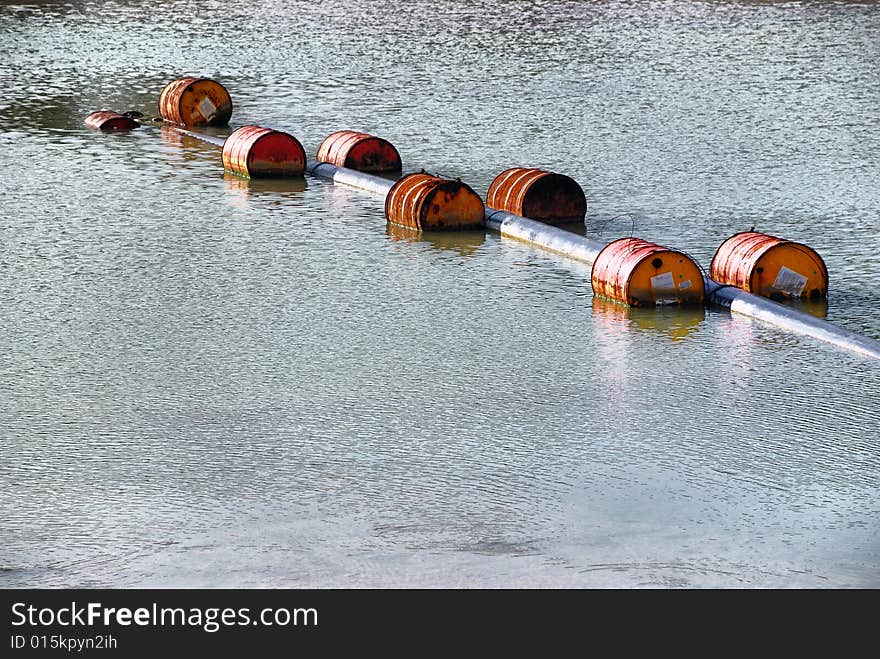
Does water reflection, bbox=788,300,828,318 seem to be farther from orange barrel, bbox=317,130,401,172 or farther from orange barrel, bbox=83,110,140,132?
orange barrel, bbox=83,110,140,132

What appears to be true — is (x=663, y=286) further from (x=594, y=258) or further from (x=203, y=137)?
(x=203, y=137)

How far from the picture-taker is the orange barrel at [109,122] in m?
19.3

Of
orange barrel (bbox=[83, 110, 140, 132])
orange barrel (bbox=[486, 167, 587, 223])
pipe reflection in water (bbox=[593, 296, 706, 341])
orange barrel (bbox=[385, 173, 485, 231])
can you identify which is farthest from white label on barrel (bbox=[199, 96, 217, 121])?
pipe reflection in water (bbox=[593, 296, 706, 341])

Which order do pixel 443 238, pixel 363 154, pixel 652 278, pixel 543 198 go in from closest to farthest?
1. pixel 652 278
2. pixel 443 238
3. pixel 543 198
4. pixel 363 154

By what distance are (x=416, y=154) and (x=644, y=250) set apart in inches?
278

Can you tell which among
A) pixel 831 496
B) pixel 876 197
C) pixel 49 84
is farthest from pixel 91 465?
pixel 49 84

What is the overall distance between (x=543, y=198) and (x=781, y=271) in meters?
3.43

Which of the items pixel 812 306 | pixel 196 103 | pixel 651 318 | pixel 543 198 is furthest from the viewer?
pixel 196 103

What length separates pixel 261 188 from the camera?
15867 millimetres

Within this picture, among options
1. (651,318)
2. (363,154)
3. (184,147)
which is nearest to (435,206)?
(363,154)

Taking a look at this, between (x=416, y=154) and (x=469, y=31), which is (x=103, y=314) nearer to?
(x=416, y=154)

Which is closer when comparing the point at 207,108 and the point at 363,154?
the point at 363,154
